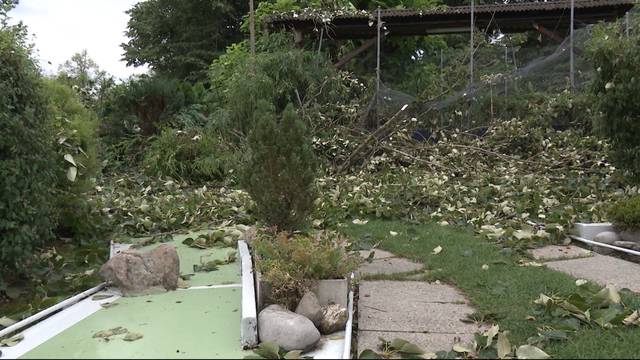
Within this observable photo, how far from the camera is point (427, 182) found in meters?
8.65

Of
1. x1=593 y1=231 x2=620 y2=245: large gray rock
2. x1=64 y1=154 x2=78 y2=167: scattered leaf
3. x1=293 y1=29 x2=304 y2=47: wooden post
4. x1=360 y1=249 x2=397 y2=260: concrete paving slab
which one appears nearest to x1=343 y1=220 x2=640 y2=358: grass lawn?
x1=360 y1=249 x2=397 y2=260: concrete paving slab

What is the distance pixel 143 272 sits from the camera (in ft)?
13.0

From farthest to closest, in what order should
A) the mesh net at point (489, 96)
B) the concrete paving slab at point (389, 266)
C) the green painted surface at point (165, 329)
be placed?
the mesh net at point (489, 96) → the concrete paving slab at point (389, 266) → the green painted surface at point (165, 329)

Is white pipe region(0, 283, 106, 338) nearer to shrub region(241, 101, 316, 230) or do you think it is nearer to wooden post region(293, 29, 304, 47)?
shrub region(241, 101, 316, 230)

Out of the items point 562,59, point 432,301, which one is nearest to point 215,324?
point 432,301

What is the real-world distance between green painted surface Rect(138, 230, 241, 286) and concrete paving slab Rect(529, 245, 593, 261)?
2.77 meters

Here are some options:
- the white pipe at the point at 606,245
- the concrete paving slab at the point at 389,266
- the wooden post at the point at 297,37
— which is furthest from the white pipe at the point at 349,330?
the wooden post at the point at 297,37

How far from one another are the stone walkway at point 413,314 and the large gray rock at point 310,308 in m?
0.28

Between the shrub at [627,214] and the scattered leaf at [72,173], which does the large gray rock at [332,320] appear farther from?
the shrub at [627,214]

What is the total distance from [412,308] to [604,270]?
1968mm

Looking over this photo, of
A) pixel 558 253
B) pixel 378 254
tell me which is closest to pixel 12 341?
pixel 378 254

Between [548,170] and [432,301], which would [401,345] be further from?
[548,170]

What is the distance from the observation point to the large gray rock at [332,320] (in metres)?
3.36

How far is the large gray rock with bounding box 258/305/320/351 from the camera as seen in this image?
3014 millimetres
